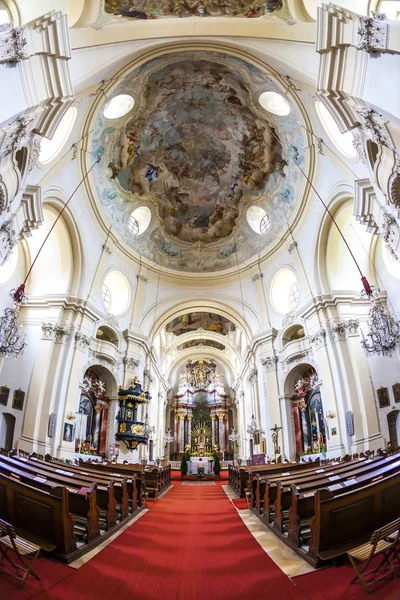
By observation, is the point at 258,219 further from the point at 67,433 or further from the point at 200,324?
the point at 67,433

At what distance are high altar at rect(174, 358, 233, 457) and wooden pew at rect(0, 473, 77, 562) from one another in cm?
2719

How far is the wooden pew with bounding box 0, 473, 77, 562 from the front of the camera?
3.55 meters

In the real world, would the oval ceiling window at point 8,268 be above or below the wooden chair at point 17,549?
above

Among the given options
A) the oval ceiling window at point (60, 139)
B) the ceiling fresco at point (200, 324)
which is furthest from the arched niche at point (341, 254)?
the ceiling fresco at point (200, 324)

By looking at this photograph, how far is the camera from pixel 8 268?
42.1 feet

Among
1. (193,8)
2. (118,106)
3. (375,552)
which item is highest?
(118,106)

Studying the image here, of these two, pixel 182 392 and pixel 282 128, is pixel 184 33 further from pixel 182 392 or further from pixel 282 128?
pixel 182 392

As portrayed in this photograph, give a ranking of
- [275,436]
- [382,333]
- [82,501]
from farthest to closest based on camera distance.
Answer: [275,436], [382,333], [82,501]

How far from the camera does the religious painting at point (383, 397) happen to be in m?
12.0

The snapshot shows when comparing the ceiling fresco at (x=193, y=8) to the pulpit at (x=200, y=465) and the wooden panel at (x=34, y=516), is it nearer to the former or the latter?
the wooden panel at (x=34, y=516)

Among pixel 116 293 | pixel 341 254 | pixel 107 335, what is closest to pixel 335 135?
pixel 341 254

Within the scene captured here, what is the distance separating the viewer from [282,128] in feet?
48.4

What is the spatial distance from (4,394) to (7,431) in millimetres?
1448

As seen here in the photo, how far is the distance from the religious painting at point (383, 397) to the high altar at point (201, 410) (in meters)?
19.8
